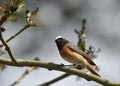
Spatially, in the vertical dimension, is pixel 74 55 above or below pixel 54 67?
below

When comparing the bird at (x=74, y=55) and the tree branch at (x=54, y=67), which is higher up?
the tree branch at (x=54, y=67)

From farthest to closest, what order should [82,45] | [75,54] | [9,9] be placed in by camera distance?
1. [75,54]
2. [82,45]
3. [9,9]

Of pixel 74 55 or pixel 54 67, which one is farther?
pixel 74 55

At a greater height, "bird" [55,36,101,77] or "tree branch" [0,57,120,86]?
"tree branch" [0,57,120,86]

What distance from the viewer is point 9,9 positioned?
3.94 meters

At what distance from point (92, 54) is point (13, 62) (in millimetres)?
1035

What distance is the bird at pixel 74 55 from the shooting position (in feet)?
16.2

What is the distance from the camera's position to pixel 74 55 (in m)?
5.29

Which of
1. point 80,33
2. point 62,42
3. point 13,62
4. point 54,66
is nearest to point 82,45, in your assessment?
point 80,33

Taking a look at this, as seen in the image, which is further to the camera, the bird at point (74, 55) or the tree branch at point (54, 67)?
the bird at point (74, 55)

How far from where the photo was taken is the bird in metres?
4.95

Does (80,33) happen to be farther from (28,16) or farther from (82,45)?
(28,16)

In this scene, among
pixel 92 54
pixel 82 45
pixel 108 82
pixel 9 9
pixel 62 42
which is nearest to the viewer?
pixel 9 9

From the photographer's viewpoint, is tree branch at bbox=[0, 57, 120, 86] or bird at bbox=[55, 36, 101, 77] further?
bird at bbox=[55, 36, 101, 77]
